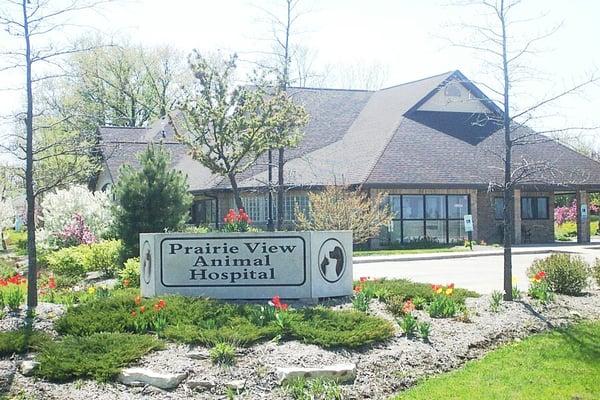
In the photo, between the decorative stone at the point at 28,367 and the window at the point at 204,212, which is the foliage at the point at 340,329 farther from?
the window at the point at 204,212

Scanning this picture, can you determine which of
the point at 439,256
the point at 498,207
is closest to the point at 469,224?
the point at 498,207

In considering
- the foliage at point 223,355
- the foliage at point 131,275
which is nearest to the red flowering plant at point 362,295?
the foliage at point 223,355

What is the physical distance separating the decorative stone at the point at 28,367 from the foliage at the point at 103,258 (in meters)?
11.8

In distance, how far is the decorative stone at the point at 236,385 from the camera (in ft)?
23.9

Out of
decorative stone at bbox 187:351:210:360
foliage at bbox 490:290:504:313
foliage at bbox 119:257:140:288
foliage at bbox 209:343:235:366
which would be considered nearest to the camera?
foliage at bbox 209:343:235:366

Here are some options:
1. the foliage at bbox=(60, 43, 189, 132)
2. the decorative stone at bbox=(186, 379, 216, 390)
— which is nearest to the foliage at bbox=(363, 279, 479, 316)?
the decorative stone at bbox=(186, 379, 216, 390)

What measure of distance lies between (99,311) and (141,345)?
1758 millimetres

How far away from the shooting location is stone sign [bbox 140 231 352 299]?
1135 cm

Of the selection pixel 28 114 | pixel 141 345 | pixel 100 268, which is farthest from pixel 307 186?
pixel 141 345

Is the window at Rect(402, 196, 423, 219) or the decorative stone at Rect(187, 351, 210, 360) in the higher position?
the window at Rect(402, 196, 423, 219)

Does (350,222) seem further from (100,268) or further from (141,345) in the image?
(141,345)

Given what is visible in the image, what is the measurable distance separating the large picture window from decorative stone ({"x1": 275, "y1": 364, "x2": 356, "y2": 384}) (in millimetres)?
23399

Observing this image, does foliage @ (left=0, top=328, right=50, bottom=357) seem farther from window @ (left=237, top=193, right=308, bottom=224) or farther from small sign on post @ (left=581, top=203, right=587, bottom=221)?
small sign on post @ (left=581, top=203, right=587, bottom=221)

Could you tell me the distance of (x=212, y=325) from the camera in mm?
8922
